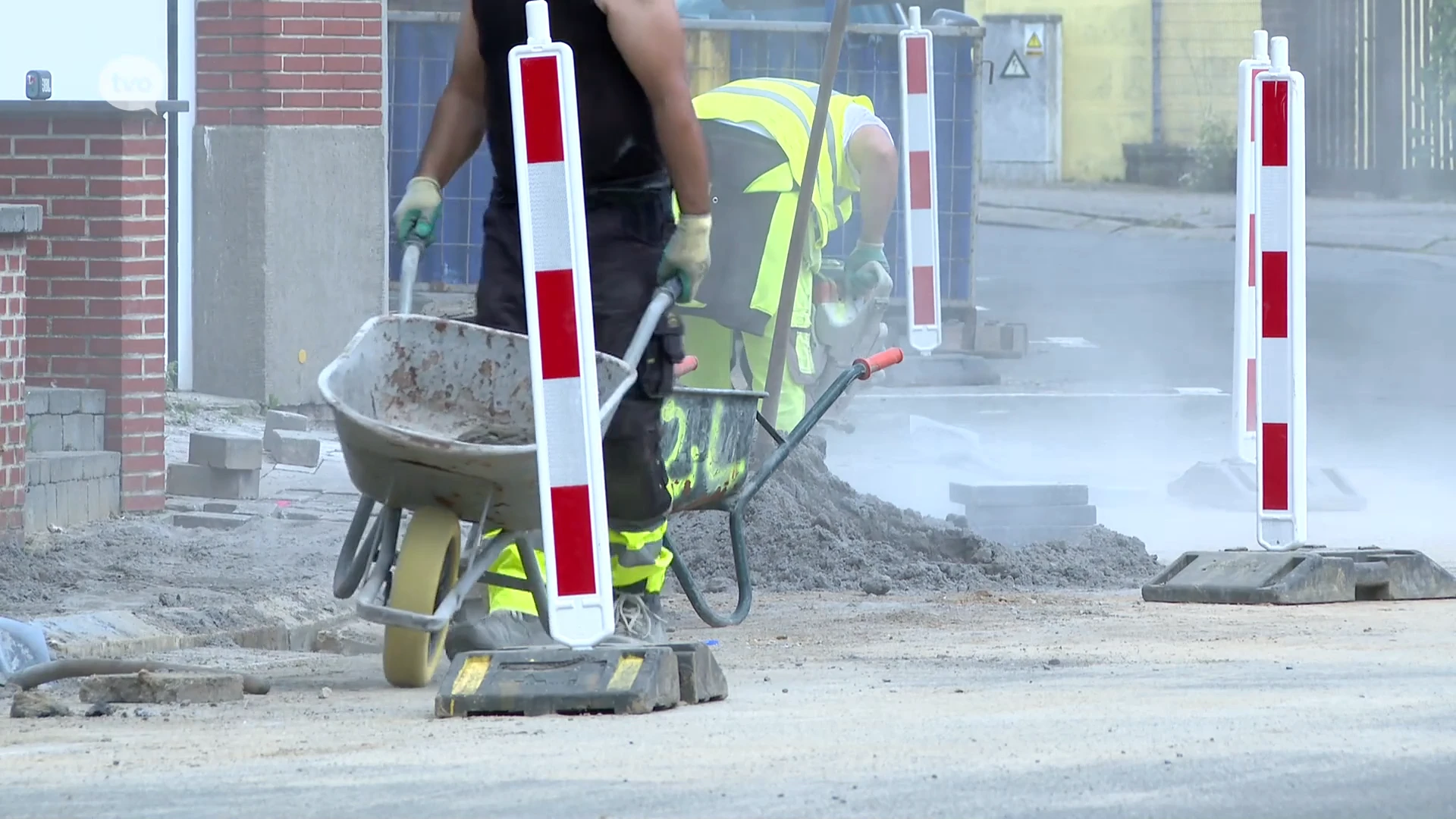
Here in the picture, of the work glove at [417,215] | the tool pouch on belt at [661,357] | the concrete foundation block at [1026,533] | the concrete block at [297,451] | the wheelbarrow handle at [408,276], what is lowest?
the concrete foundation block at [1026,533]

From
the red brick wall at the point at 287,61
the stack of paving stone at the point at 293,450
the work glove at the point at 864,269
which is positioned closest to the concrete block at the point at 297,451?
the stack of paving stone at the point at 293,450

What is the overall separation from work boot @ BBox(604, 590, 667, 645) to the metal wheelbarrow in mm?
283

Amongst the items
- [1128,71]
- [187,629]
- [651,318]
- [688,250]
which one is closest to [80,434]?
[187,629]

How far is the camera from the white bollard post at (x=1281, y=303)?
7.13m

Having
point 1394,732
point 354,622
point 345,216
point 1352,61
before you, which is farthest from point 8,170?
point 1352,61

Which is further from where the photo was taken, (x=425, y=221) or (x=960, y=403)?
(x=960, y=403)

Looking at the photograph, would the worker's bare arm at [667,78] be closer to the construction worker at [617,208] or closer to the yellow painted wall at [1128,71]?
the construction worker at [617,208]

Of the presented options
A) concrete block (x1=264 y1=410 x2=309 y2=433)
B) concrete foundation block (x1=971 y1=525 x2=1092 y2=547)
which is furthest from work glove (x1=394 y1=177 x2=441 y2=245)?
concrete block (x1=264 y1=410 x2=309 y2=433)

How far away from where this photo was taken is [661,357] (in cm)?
567

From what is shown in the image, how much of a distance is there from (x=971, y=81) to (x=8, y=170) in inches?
264

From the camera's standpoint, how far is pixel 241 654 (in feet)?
21.3

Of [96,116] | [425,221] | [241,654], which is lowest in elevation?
[241,654]

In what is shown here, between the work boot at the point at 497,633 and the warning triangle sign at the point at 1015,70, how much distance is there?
25.8m

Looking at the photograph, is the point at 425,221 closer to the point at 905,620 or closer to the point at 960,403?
the point at 905,620
